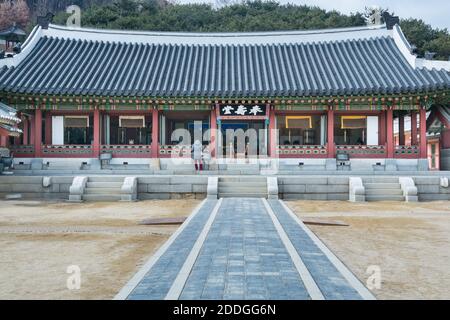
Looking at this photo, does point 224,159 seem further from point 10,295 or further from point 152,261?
point 10,295

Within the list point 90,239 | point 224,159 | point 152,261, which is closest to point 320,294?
point 152,261

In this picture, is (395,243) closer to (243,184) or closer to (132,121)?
(243,184)

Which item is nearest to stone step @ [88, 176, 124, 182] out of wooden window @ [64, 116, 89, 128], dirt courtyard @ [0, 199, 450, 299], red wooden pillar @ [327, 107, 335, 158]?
dirt courtyard @ [0, 199, 450, 299]

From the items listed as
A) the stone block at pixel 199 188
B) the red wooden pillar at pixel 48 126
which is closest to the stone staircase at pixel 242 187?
the stone block at pixel 199 188

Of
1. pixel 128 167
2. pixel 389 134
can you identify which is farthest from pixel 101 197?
pixel 389 134

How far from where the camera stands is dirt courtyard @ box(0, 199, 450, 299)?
5691 millimetres

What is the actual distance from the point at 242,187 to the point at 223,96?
636 cm

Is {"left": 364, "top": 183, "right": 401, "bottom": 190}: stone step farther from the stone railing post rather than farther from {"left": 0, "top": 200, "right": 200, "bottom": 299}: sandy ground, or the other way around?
{"left": 0, "top": 200, "right": 200, "bottom": 299}: sandy ground

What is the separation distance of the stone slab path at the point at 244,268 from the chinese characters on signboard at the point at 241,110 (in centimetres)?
1338

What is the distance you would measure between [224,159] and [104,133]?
739 cm

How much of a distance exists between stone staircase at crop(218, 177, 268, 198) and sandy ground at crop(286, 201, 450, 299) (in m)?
2.22

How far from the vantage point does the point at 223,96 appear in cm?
2161

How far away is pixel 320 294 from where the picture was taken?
4949mm

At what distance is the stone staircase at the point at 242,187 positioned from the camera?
1672cm
